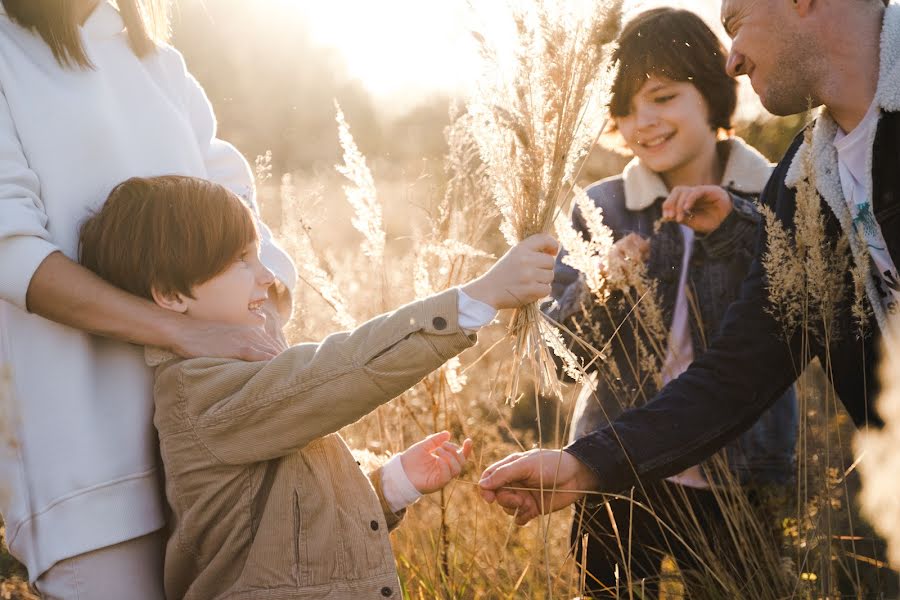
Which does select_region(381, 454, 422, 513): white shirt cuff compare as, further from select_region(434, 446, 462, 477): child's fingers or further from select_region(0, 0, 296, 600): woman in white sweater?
select_region(0, 0, 296, 600): woman in white sweater

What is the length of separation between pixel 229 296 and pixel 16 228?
0.44 m

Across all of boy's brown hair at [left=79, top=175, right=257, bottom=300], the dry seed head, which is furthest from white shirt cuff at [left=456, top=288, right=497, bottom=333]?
the dry seed head

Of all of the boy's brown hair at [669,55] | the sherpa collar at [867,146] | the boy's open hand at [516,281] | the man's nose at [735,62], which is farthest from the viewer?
the boy's brown hair at [669,55]

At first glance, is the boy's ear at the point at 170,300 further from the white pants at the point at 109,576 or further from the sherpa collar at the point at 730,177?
the sherpa collar at the point at 730,177

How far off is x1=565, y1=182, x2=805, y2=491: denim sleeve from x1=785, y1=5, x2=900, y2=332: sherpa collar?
229 millimetres

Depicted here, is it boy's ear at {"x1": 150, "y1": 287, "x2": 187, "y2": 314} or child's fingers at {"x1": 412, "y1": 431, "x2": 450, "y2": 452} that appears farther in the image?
child's fingers at {"x1": 412, "y1": 431, "x2": 450, "y2": 452}

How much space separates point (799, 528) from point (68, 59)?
1.98 metres

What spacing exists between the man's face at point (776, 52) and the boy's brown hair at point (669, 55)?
475mm

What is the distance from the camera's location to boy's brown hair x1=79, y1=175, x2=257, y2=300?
179 centimetres

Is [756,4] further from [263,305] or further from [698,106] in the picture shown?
[263,305]

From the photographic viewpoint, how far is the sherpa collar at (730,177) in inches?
118

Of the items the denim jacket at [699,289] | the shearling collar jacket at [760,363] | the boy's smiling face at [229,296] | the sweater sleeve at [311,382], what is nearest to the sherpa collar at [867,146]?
the shearling collar jacket at [760,363]

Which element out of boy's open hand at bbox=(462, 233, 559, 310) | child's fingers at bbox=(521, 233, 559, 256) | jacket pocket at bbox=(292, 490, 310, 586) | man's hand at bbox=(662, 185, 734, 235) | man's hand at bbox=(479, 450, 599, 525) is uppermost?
man's hand at bbox=(662, 185, 734, 235)

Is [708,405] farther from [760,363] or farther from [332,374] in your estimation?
[332,374]
